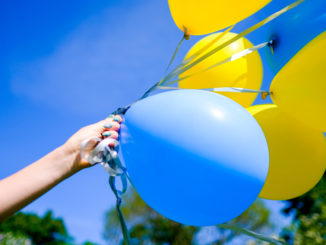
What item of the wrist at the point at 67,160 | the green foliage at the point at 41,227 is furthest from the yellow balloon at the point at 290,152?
the green foliage at the point at 41,227

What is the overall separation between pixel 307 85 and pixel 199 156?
59 cm

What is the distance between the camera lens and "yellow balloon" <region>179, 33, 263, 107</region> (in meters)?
1.67

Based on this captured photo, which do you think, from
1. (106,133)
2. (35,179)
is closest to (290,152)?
(106,133)

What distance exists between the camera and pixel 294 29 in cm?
147

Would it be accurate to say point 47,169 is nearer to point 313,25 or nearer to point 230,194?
point 230,194

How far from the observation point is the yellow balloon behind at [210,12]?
1437 millimetres

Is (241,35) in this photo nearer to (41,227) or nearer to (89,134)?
(89,134)

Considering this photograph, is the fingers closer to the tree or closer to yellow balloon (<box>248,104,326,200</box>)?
yellow balloon (<box>248,104,326,200</box>)

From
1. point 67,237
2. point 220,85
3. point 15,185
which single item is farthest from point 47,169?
point 67,237

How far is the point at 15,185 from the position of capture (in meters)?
1.04

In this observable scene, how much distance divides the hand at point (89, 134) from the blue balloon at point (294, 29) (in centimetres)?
94

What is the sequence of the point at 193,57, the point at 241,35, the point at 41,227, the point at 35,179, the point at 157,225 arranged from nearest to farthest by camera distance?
the point at 35,179
the point at 241,35
the point at 193,57
the point at 157,225
the point at 41,227

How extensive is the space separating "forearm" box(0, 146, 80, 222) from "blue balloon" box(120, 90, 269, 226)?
28 centimetres

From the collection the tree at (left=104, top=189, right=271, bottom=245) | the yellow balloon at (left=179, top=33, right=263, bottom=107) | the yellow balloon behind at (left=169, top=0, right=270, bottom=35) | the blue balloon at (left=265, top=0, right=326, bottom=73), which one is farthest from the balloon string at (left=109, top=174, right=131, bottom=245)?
the tree at (left=104, top=189, right=271, bottom=245)
